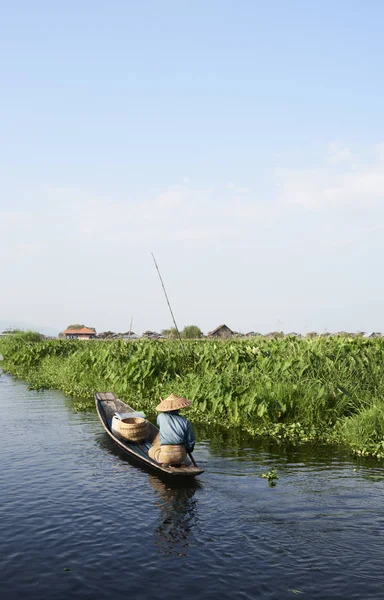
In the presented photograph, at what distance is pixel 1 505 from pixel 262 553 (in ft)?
16.1

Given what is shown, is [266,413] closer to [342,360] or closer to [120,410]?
[342,360]

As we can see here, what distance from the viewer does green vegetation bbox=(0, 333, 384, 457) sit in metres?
14.9

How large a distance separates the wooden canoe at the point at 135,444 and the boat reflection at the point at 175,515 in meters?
0.33

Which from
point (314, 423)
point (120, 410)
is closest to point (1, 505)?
point (120, 410)

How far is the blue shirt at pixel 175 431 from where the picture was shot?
434 inches

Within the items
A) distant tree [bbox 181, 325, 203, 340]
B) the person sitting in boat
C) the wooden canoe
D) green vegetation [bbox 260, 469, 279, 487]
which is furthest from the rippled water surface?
distant tree [bbox 181, 325, 203, 340]

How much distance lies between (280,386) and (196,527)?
7.50 metres

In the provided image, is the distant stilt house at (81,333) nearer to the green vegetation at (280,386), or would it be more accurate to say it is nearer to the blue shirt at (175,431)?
the green vegetation at (280,386)

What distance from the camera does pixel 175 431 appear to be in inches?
435

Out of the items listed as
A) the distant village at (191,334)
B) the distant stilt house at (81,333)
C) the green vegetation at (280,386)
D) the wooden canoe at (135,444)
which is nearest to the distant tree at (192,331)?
the distant village at (191,334)

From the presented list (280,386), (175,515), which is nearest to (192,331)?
(280,386)

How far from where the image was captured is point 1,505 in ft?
32.6

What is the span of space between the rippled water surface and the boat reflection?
0.09 ft

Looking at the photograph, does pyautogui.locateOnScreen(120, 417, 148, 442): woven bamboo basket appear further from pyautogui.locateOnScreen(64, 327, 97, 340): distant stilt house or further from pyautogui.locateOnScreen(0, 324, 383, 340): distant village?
pyautogui.locateOnScreen(64, 327, 97, 340): distant stilt house
